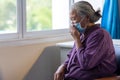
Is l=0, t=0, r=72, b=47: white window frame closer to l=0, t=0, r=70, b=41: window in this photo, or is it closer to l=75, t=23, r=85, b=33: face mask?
l=0, t=0, r=70, b=41: window

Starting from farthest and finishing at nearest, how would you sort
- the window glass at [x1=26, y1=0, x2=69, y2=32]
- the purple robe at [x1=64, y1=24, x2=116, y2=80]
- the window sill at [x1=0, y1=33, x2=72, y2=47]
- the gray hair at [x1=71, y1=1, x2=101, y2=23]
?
1. the window glass at [x1=26, y1=0, x2=69, y2=32]
2. the window sill at [x1=0, y1=33, x2=72, y2=47]
3. the gray hair at [x1=71, y1=1, x2=101, y2=23]
4. the purple robe at [x1=64, y1=24, x2=116, y2=80]

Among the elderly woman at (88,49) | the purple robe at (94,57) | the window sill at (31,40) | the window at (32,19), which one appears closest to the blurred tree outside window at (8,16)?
the window at (32,19)

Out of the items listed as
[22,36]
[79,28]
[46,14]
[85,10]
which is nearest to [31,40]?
[22,36]

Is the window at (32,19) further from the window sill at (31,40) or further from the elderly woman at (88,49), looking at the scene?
the elderly woman at (88,49)

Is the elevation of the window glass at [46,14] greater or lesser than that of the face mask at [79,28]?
greater

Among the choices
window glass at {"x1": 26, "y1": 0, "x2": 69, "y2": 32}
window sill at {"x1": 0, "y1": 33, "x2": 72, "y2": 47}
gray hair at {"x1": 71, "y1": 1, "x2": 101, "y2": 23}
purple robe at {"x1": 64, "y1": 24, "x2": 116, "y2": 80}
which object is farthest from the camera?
window glass at {"x1": 26, "y1": 0, "x2": 69, "y2": 32}

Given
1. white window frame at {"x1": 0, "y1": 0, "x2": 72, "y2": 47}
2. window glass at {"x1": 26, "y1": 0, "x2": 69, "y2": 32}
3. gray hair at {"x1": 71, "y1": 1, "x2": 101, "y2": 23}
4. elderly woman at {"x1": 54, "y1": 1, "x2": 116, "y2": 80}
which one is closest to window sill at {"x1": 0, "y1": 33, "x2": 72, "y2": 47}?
white window frame at {"x1": 0, "y1": 0, "x2": 72, "y2": 47}

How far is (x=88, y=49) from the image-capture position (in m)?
1.93

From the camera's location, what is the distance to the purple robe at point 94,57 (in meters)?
1.90

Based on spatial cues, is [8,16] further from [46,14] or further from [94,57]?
[94,57]

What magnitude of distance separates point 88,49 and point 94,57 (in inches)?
3.2

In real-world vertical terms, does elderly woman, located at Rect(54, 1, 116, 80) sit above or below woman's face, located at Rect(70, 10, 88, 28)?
below

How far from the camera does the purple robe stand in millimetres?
1897

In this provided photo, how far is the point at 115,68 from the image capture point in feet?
6.59
